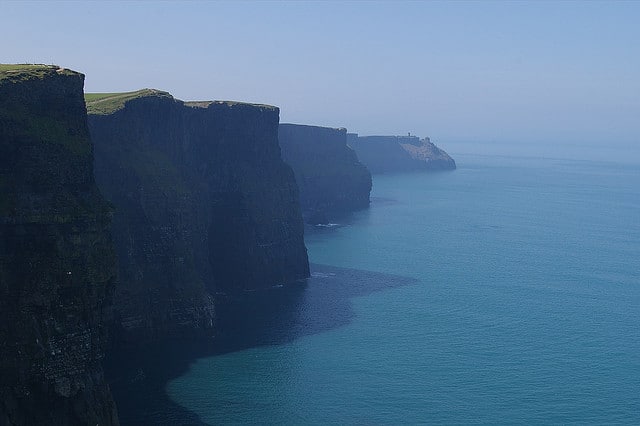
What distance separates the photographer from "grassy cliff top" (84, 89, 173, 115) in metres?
123

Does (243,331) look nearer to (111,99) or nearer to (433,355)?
(433,355)

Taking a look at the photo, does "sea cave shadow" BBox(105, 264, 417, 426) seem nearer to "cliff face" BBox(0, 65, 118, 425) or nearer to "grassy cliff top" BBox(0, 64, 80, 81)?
"cliff face" BBox(0, 65, 118, 425)

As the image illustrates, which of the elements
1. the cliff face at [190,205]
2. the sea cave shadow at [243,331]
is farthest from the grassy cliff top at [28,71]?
the sea cave shadow at [243,331]

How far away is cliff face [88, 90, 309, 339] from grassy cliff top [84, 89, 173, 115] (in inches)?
12.9

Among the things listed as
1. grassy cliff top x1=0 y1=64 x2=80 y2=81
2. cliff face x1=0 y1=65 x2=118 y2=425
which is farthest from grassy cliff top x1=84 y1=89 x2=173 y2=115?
cliff face x1=0 y1=65 x2=118 y2=425

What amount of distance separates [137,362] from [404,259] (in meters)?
95.5

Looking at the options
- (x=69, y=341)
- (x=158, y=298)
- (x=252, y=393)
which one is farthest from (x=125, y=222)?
(x=69, y=341)

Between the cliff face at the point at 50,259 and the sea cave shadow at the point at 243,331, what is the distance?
44.7 feet

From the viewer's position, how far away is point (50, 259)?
3009 inches

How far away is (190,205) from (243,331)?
77.5 feet

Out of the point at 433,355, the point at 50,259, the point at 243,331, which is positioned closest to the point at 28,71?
the point at 50,259

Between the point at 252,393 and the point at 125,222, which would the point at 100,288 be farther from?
the point at 125,222

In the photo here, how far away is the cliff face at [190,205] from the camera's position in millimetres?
117688

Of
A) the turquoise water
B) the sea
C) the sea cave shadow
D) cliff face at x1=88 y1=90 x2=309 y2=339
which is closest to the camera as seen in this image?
the sea cave shadow
